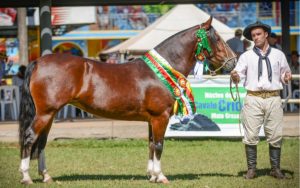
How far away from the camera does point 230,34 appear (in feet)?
74.7

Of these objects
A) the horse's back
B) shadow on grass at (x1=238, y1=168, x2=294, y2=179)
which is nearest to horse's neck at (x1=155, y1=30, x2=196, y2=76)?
the horse's back

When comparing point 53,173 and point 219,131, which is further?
point 219,131

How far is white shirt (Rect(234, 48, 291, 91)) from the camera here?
9555 mm

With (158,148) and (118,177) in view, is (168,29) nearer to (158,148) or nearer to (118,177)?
(118,177)

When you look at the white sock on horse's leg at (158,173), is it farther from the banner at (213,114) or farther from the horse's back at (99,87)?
the banner at (213,114)

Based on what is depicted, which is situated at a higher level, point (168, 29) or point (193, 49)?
point (168, 29)

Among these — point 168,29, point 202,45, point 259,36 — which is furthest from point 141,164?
point 168,29

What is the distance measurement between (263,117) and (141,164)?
9.01 ft

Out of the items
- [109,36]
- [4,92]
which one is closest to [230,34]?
[4,92]

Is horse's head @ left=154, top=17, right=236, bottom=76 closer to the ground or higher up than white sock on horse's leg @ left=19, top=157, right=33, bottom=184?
higher up

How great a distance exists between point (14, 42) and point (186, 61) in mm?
35704

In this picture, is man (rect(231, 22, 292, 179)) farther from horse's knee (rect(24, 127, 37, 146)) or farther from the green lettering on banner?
the green lettering on banner

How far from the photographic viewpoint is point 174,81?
965 centimetres

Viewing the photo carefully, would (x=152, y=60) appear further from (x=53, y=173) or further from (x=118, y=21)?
(x=118, y=21)
